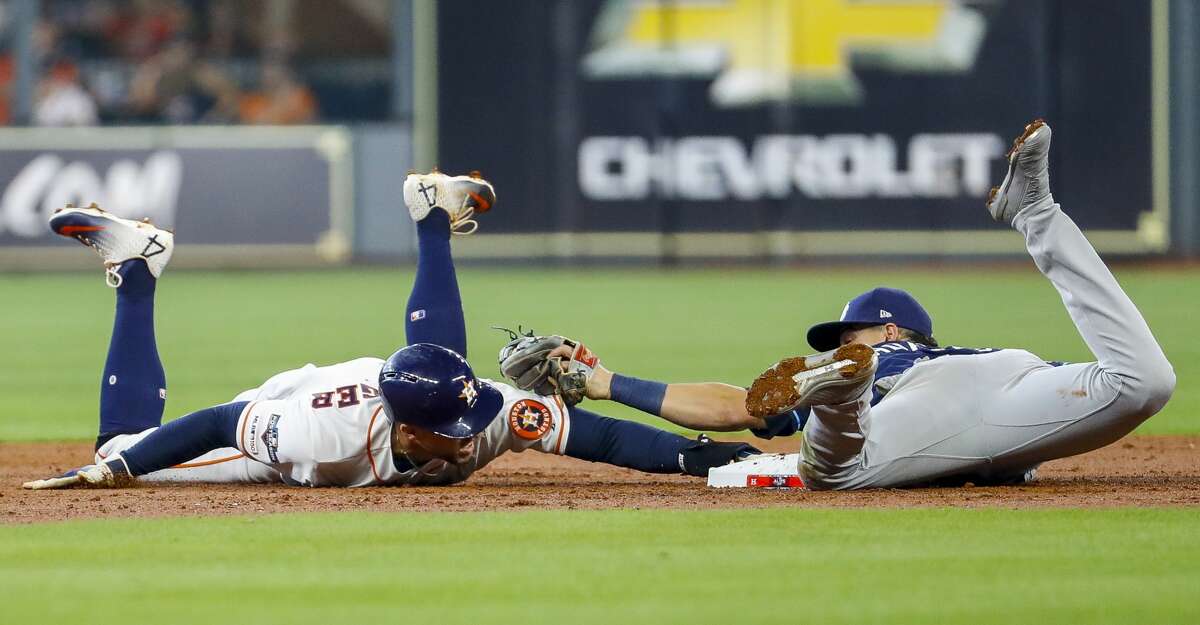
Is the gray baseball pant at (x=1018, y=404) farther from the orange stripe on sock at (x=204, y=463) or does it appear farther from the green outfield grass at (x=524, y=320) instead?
the green outfield grass at (x=524, y=320)

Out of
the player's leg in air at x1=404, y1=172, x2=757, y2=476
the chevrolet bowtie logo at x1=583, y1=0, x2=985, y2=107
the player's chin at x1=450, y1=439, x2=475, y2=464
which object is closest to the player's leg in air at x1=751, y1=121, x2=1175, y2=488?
the player's leg in air at x1=404, y1=172, x2=757, y2=476

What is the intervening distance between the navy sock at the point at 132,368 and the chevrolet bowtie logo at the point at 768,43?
1204 centimetres

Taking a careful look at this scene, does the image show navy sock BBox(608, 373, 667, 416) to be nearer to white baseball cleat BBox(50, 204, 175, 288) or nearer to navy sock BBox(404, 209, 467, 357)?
navy sock BBox(404, 209, 467, 357)

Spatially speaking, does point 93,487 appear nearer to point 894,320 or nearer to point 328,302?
point 894,320

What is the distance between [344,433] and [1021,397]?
6.67 feet

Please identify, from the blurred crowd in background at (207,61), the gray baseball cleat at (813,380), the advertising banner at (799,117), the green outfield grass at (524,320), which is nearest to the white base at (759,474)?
Result: the gray baseball cleat at (813,380)

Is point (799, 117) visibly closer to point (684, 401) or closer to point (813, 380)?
point (684, 401)

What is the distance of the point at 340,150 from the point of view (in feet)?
61.3

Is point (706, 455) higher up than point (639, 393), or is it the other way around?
point (639, 393)

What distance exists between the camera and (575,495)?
18.2 ft

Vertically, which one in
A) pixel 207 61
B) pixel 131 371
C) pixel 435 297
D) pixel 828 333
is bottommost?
pixel 131 371

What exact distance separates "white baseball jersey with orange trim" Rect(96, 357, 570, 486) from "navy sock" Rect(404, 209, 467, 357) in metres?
0.44

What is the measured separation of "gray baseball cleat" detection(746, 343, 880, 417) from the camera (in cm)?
478

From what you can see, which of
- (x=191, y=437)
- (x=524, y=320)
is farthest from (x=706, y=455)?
(x=524, y=320)
